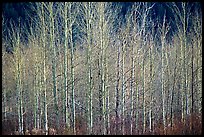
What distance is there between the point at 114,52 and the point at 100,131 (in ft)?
14.7

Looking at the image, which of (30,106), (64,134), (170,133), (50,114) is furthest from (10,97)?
(170,133)

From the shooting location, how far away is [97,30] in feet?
44.0

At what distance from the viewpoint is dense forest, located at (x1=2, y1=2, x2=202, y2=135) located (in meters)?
12.8

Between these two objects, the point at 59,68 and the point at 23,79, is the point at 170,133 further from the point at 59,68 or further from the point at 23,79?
the point at 23,79

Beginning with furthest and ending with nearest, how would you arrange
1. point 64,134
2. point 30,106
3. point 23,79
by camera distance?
point 30,106 → point 23,79 → point 64,134

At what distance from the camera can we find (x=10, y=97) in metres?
22.4

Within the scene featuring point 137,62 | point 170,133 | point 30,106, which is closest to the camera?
point 170,133

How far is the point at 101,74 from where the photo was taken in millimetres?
12469

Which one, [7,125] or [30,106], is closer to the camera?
[7,125]

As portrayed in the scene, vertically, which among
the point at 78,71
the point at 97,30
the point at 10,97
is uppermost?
the point at 97,30

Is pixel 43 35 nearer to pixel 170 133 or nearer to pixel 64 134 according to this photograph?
pixel 64 134

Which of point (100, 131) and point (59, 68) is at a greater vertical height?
point (59, 68)

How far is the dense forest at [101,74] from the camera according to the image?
12.8 metres

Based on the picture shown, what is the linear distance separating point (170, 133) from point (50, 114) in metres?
9.38
